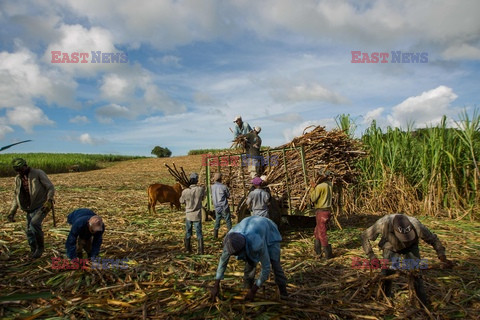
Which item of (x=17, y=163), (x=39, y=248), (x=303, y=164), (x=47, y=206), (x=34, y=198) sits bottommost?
(x=39, y=248)

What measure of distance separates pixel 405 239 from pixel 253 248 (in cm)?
182

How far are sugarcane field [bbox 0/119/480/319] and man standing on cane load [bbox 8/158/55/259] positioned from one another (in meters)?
0.44

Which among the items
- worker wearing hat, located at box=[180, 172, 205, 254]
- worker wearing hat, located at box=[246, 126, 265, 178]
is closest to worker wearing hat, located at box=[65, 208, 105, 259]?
worker wearing hat, located at box=[180, 172, 205, 254]

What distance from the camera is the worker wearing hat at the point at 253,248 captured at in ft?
12.4

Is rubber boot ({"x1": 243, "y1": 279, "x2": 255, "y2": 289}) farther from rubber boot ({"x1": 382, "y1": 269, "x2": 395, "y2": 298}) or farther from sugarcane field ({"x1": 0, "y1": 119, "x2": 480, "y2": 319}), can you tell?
rubber boot ({"x1": 382, "y1": 269, "x2": 395, "y2": 298})

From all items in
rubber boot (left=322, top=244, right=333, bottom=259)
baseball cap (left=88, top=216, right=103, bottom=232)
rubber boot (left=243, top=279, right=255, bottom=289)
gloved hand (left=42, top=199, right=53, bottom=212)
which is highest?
gloved hand (left=42, top=199, right=53, bottom=212)

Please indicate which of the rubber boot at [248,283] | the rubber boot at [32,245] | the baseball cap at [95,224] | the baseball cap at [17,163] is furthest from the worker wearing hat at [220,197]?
the baseball cap at [17,163]

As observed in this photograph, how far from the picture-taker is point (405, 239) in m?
4.13

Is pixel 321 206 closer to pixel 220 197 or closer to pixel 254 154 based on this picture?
pixel 220 197

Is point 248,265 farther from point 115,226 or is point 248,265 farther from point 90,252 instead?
point 115,226

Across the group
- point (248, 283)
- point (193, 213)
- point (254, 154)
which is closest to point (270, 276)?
point (248, 283)

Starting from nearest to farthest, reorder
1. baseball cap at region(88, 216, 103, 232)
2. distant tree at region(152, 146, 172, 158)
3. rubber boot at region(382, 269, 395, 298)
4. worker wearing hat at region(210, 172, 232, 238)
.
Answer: rubber boot at region(382, 269, 395, 298)
baseball cap at region(88, 216, 103, 232)
worker wearing hat at region(210, 172, 232, 238)
distant tree at region(152, 146, 172, 158)

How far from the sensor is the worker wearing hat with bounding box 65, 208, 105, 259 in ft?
16.7

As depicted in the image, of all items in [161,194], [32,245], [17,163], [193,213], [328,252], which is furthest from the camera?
[161,194]
